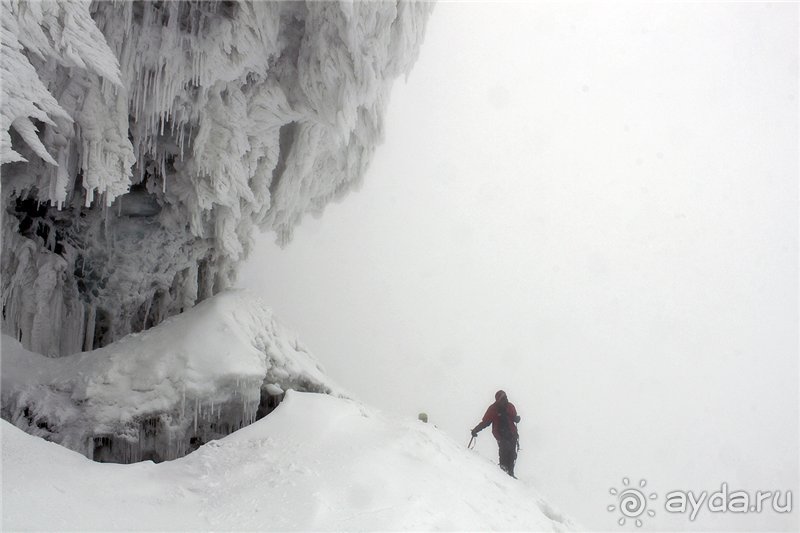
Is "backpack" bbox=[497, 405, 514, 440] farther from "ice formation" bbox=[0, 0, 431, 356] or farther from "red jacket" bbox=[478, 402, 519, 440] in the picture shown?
"ice formation" bbox=[0, 0, 431, 356]

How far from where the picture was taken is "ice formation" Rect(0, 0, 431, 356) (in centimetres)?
563

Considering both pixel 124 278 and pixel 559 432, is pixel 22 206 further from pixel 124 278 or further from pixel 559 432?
pixel 559 432

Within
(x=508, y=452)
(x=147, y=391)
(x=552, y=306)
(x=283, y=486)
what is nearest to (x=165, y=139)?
(x=147, y=391)

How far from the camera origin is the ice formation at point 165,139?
5633 millimetres

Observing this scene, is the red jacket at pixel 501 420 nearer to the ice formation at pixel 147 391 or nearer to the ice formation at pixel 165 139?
the ice formation at pixel 147 391

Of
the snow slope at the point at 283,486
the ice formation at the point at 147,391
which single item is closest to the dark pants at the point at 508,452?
the snow slope at the point at 283,486

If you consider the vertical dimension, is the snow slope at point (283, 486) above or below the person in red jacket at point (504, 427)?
below

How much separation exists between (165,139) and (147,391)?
3.54 metres

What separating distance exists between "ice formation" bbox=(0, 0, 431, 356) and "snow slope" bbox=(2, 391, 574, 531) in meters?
2.50

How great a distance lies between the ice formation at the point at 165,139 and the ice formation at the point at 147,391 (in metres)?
1.83

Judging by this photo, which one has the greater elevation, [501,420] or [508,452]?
[501,420]

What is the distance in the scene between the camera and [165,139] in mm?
→ 7332

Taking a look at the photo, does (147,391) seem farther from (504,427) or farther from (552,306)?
(552,306)

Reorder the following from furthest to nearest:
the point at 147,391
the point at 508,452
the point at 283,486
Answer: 1. the point at 508,452
2. the point at 147,391
3. the point at 283,486
